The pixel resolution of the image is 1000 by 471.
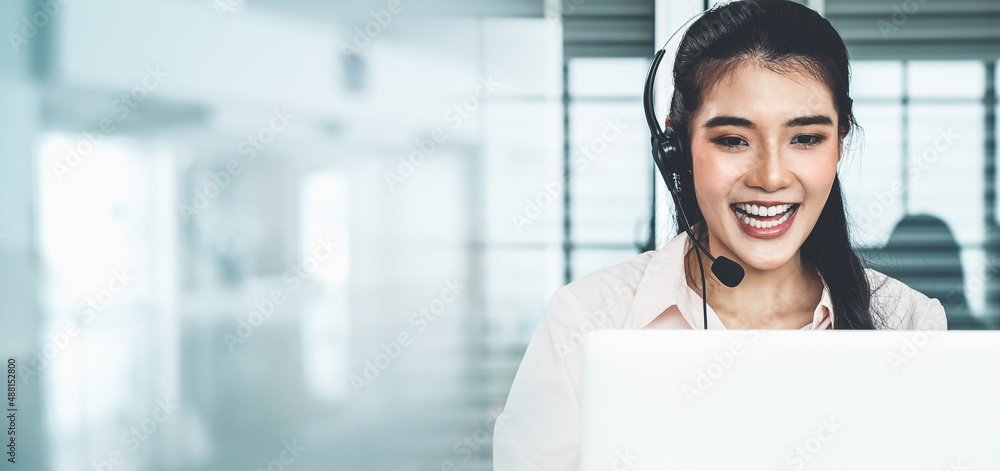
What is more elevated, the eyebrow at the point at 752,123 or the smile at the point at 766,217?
the eyebrow at the point at 752,123

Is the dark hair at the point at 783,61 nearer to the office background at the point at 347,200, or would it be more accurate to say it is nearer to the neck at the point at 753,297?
the neck at the point at 753,297

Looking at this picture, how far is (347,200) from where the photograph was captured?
1.84 metres

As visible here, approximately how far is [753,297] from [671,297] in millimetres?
193

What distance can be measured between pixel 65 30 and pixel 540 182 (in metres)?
1.59

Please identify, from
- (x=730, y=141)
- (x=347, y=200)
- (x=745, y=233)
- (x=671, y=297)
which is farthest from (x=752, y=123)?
(x=347, y=200)

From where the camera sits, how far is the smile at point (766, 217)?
0.88 meters

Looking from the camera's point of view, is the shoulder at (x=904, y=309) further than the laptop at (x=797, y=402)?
Yes

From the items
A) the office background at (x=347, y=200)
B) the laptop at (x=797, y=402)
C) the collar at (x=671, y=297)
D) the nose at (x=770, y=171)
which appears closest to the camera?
the laptop at (x=797, y=402)

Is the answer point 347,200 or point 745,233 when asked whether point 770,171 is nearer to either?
point 745,233

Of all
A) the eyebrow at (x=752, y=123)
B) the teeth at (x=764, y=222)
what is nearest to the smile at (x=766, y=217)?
the teeth at (x=764, y=222)

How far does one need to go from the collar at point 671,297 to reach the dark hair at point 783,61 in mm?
27

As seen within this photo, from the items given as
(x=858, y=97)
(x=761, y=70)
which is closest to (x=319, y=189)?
(x=761, y=70)

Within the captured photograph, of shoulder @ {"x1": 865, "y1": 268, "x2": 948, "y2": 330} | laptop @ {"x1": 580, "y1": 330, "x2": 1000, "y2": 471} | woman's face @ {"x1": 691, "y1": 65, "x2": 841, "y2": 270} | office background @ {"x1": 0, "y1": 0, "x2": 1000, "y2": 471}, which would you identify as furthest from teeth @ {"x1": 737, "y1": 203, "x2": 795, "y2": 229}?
office background @ {"x1": 0, "y1": 0, "x2": 1000, "y2": 471}

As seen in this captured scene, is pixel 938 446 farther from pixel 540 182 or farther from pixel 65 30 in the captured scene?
pixel 65 30
